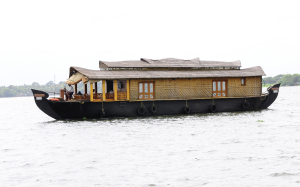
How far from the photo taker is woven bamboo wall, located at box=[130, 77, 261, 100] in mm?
22406

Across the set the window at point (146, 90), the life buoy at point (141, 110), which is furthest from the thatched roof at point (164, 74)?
the life buoy at point (141, 110)

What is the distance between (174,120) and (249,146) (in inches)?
319

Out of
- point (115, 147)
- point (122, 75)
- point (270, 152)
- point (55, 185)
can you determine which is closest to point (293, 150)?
point (270, 152)

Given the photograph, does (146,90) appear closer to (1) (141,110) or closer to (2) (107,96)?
(1) (141,110)

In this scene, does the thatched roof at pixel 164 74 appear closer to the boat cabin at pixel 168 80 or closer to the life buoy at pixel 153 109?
the boat cabin at pixel 168 80

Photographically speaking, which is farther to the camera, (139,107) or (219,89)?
(219,89)

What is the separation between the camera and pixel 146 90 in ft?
73.1

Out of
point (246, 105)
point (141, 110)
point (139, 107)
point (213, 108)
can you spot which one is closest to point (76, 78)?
point (139, 107)

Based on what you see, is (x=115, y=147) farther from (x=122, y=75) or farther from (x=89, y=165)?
(x=122, y=75)

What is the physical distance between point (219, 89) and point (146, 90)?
538 cm

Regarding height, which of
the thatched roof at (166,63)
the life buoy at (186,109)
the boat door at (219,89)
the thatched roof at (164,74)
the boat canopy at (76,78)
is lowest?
the life buoy at (186,109)

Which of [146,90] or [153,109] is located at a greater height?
[146,90]

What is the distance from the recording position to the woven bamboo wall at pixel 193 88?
22406 millimetres

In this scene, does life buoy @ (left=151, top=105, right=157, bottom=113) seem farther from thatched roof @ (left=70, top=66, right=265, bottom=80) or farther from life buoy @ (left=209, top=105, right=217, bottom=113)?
life buoy @ (left=209, top=105, right=217, bottom=113)
